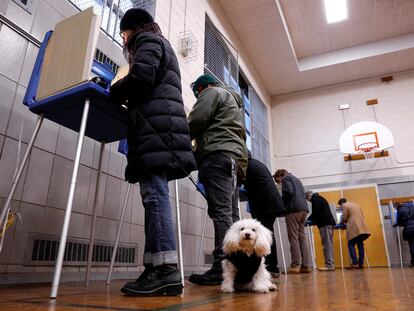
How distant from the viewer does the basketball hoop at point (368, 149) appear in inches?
270

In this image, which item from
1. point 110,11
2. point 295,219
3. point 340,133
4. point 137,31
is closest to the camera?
point 137,31

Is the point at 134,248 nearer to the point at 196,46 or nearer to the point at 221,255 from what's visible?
the point at 221,255

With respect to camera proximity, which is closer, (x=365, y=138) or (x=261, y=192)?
(x=261, y=192)

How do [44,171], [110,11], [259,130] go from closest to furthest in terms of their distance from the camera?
[44,171] → [110,11] → [259,130]

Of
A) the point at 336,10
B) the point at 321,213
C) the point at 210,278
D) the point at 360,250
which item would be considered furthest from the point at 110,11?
the point at 360,250

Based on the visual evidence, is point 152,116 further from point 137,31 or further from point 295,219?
point 295,219

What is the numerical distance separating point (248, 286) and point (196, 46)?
134 inches

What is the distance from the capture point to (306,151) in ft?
25.7

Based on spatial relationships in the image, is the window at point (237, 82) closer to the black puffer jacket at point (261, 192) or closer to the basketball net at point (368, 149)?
the basketball net at point (368, 149)

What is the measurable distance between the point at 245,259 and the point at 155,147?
75 cm

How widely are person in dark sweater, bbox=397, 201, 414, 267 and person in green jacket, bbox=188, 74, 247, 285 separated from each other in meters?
5.01

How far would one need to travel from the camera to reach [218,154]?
1906 millimetres

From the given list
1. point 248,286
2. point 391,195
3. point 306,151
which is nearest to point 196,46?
point 248,286

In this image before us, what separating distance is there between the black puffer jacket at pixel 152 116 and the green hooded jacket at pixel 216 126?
0.43 meters
